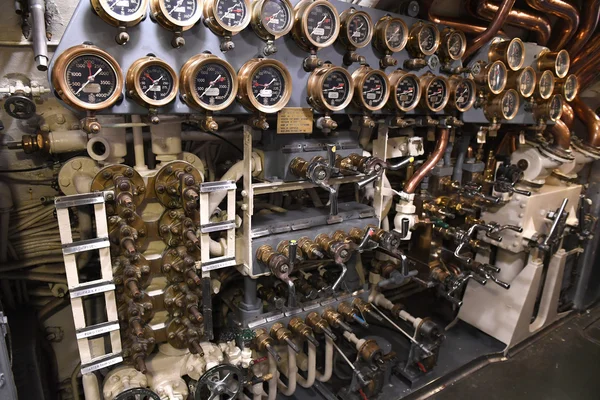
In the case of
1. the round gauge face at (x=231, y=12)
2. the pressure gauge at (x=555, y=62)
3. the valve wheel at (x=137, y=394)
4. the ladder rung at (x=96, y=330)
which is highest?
the round gauge face at (x=231, y=12)

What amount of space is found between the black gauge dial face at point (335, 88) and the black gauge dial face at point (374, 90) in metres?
0.10

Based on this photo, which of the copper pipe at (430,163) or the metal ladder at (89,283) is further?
the copper pipe at (430,163)

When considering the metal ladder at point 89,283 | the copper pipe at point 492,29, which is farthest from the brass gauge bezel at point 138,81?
the copper pipe at point 492,29

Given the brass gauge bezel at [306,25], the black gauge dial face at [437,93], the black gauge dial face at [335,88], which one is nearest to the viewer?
the brass gauge bezel at [306,25]

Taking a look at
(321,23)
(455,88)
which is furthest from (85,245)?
(455,88)

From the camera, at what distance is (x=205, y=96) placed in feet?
4.33

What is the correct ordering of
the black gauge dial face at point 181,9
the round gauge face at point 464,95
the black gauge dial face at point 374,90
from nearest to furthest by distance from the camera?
the black gauge dial face at point 181,9 < the black gauge dial face at point 374,90 < the round gauge face at point 464,95

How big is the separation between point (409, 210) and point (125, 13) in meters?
1.58

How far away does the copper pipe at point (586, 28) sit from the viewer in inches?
99.5

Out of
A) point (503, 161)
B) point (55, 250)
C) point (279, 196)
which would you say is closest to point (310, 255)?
point (279, 196)

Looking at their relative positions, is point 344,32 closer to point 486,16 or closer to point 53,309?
point 486,16

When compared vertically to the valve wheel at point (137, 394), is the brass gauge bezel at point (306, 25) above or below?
above

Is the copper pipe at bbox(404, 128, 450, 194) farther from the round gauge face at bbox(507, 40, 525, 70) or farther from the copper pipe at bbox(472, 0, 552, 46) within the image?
the copper pipe at bbox(472, 0, 552, 46)

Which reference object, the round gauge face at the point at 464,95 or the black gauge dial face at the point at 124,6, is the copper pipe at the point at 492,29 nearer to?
the round gauge face at the point at 464,95
